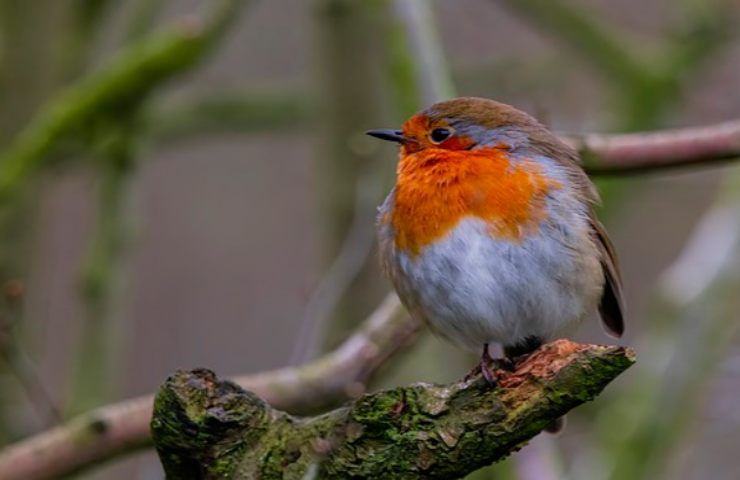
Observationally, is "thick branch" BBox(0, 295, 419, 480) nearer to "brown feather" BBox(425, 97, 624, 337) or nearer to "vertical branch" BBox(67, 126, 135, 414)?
"brown feather" BBox(425, 97, 624, 337)

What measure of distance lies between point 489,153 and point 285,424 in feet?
4.14

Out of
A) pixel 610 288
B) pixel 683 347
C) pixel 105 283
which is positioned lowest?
pixel 683 347

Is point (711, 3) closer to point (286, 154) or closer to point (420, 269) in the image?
point (420, 269)

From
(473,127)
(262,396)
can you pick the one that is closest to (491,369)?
(262,396)

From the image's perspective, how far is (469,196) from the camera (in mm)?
3162

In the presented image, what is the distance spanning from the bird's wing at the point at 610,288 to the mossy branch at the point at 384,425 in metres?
1.17

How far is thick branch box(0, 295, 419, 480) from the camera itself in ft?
9.84

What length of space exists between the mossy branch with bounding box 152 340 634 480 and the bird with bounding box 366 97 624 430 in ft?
2.88

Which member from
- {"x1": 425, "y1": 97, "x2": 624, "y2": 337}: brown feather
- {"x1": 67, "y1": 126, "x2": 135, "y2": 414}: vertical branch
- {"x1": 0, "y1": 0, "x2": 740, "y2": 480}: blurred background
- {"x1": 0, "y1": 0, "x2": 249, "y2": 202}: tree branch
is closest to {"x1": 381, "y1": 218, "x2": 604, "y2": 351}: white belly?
{"x1": 425, "y1": 97, "x2": 624, "y2": 337}: brown feather

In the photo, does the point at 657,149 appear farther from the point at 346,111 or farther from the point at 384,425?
the point at 346,111

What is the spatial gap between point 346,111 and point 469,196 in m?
1.65

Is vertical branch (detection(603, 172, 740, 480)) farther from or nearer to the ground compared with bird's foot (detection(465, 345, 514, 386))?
nearer to the ground

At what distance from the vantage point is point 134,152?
4.18 m

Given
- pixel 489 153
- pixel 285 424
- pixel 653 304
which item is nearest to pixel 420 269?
pixel 489 153
